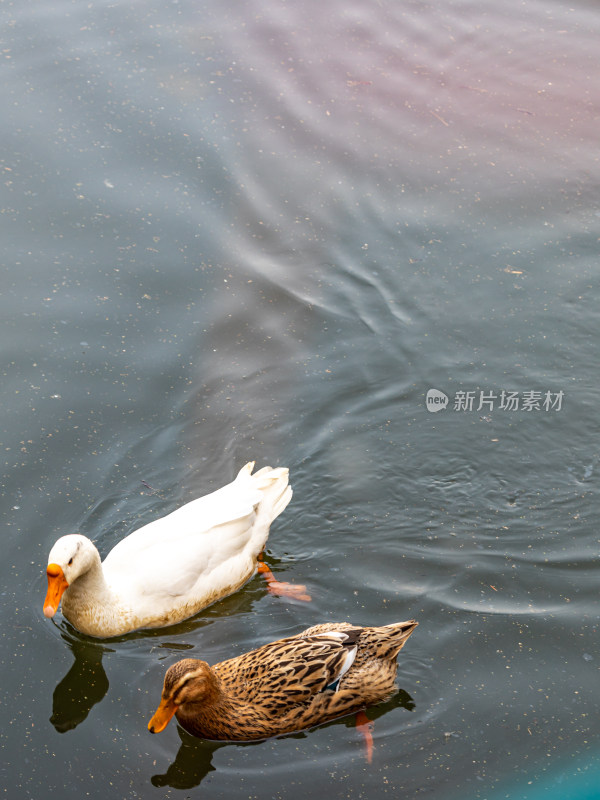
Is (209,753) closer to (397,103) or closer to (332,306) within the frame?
(332,306)

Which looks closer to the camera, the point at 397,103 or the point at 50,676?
the point at 50,676

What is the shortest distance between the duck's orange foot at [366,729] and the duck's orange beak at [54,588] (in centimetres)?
158

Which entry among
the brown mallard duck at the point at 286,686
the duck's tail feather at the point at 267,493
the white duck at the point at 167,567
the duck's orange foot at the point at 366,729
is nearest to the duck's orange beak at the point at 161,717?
Result: the brown mallard duck at the point at 286,686

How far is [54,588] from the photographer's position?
15.1ft

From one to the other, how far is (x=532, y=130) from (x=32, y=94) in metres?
4.78

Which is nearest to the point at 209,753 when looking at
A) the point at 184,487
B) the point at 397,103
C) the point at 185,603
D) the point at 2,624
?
the point at 185,603

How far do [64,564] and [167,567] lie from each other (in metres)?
0.56

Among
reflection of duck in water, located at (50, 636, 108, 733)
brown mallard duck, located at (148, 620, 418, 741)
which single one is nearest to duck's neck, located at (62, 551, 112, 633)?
reflection of duck in water, located at (50, 636, 108, 733)

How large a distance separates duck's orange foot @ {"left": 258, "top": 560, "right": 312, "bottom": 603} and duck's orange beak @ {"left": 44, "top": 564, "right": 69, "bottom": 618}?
115 cm

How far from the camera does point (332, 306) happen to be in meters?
7.04

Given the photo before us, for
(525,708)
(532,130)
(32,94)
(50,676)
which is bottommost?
(525,708)

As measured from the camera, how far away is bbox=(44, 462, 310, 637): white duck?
465 cm

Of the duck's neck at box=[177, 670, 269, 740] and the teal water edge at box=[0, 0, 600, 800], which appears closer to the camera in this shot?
the duck's neck at box=[177, 670, 269, 740]

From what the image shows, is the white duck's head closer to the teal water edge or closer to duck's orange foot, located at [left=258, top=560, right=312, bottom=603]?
the teal water edge
